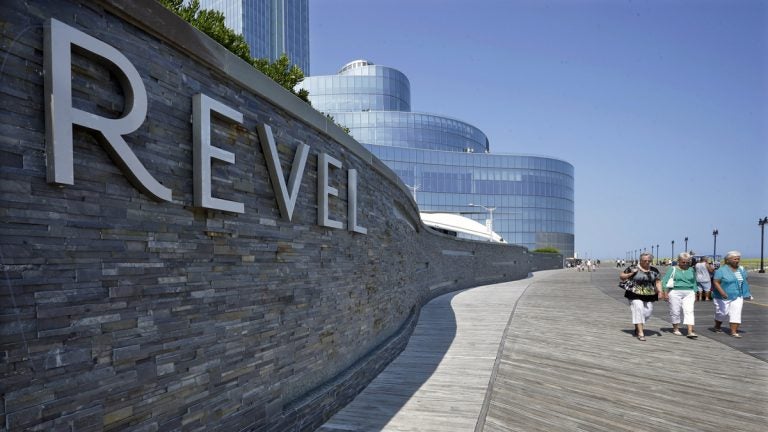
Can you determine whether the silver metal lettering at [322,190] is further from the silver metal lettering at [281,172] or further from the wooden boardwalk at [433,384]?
the wooden boardwalk at [433,384]

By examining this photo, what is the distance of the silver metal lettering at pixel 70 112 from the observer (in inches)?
96.8

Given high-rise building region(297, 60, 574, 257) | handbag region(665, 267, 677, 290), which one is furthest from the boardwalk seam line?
high-rise building region(297, 60, 574, 257)

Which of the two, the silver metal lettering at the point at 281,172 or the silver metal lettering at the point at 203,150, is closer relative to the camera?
the silver metal lettering at the point at 203,150

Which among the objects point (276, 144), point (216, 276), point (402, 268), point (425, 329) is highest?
point (276, 144)

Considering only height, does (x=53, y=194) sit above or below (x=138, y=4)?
below

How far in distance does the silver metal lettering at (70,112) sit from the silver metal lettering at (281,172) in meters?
1.53

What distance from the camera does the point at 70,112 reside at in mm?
2537

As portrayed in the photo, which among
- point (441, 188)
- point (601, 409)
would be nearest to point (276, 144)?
point (601, 409)

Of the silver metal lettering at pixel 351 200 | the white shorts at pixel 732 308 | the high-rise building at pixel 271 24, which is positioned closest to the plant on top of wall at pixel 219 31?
the silver metal lettering at pixel 351 200

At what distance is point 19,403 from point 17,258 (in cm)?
74

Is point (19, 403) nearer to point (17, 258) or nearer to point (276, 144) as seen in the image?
point (17, 258)

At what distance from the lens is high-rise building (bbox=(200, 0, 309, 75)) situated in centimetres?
8312

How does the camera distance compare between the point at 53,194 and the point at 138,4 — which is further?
the point at 138,4

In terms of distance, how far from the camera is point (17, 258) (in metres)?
2.34
